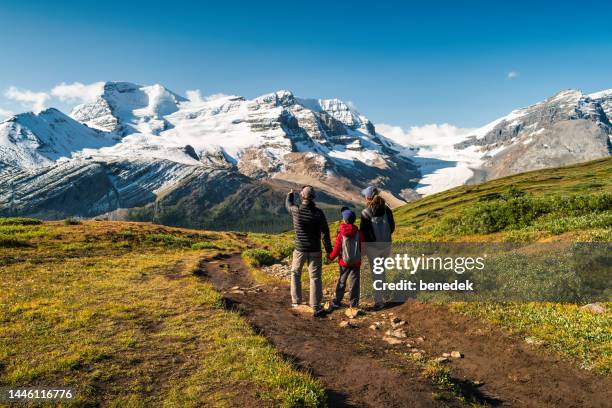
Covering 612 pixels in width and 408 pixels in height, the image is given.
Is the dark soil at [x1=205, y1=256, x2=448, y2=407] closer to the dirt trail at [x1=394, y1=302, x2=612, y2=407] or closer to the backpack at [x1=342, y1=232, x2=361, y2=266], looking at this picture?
the dirt trail at [x1=394, y1=302, x2=612, y2=407]

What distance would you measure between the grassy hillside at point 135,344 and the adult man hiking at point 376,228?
5834 mm

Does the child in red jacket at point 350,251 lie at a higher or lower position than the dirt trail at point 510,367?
higher

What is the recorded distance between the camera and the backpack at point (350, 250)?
1533cm

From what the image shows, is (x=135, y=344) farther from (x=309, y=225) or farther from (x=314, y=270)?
(x=309, y=225)

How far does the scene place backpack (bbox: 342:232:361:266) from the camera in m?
15.3

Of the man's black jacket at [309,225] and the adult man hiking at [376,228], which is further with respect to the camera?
the adult man hiking at [376,228]

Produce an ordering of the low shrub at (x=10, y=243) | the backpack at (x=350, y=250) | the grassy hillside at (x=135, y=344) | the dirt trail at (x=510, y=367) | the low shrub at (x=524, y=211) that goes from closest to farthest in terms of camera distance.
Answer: the grassy hillside at (x=135, y=344)
the dirt trail at (x=510, y=367)
the backpack at (x=350, y=250)
the low shrub at (x=524, y=211)
the low shrub at (x=10, y=243)

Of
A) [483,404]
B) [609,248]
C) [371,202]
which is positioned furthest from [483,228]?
[483,404]

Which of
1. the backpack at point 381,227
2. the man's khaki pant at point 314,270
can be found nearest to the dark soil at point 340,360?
the man's khaki pant at point 314,270

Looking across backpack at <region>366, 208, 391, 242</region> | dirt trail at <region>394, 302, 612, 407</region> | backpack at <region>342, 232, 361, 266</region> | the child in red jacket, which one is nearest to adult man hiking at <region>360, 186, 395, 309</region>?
backpack at <region>366, 208, 391, 242</region>

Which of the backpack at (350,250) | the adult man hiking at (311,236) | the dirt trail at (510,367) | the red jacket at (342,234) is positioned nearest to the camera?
the dirt trail at (510,367)

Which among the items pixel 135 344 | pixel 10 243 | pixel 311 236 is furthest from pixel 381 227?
pixel 10 243

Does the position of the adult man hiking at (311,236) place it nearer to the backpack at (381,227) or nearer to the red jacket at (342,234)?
the red jacket at (342,234)

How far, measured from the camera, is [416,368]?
10227 mm
